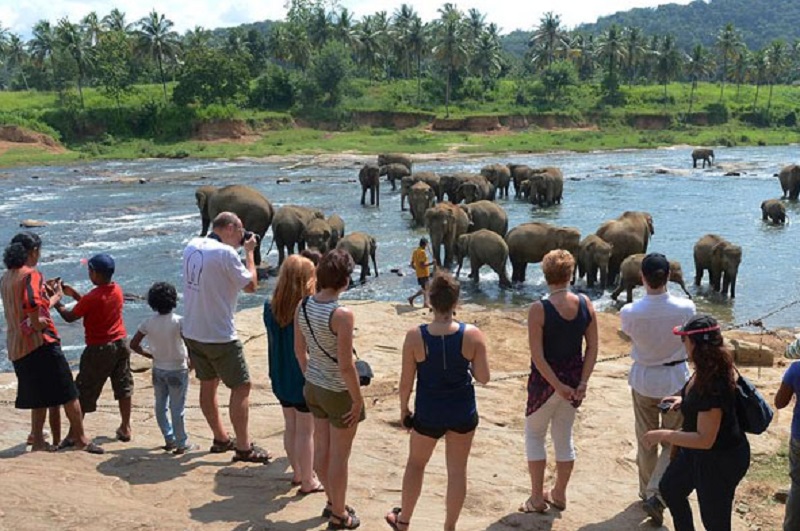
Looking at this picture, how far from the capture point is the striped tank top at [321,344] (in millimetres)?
5598

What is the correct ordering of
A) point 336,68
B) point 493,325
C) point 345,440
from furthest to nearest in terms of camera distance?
1. point 336,68
2. point 493,325
3. point 345,440

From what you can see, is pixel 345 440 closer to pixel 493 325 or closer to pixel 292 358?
pixel 292 358

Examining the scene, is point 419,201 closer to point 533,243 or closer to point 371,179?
point 371,179

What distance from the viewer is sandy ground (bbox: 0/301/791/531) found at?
6.11 metres

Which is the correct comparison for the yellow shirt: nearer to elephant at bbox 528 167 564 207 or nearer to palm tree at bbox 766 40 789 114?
elephant at bbox 528 167 564 207

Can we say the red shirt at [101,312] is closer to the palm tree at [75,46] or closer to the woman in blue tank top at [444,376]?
the woman in blue tank top at [444,376]

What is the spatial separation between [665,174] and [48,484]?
46742 millimetres

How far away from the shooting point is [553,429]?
20.5ft

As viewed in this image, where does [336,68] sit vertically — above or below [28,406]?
above

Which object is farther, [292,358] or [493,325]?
[493,325]

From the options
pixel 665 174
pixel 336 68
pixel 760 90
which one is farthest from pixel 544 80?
pixel 665 174

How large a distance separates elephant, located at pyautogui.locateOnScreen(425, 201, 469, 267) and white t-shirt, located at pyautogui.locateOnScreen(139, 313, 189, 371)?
1376 centimetres

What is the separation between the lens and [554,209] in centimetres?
3462

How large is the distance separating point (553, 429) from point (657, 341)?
0.98 meters
